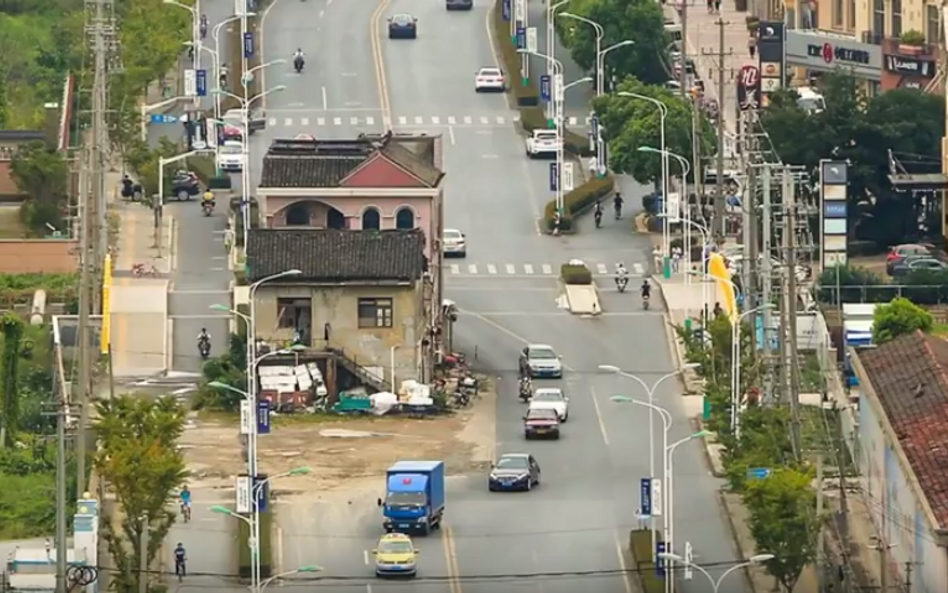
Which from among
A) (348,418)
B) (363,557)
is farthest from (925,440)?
(348,418)

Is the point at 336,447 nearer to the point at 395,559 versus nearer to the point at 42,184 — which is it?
the point at 395,559

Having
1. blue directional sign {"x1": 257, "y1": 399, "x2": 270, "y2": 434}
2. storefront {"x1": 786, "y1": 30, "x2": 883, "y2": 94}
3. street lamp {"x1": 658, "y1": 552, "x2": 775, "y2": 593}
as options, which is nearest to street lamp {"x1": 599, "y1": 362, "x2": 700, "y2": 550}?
street lamp {"x1": 658, "y1": 552, "x2": 775, "y2": 593}

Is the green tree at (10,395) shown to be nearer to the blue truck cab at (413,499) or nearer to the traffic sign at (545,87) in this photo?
the blue truck cab at (413,499)

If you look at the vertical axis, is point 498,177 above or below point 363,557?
above

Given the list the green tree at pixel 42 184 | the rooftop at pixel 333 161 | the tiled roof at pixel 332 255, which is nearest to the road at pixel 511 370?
the tiled roof at pixel 332 255

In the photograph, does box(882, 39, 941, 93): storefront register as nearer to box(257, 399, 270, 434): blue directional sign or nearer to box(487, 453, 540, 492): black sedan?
box(487, 453, 540, 492): black sedan

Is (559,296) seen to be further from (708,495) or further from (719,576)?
(719,576)
